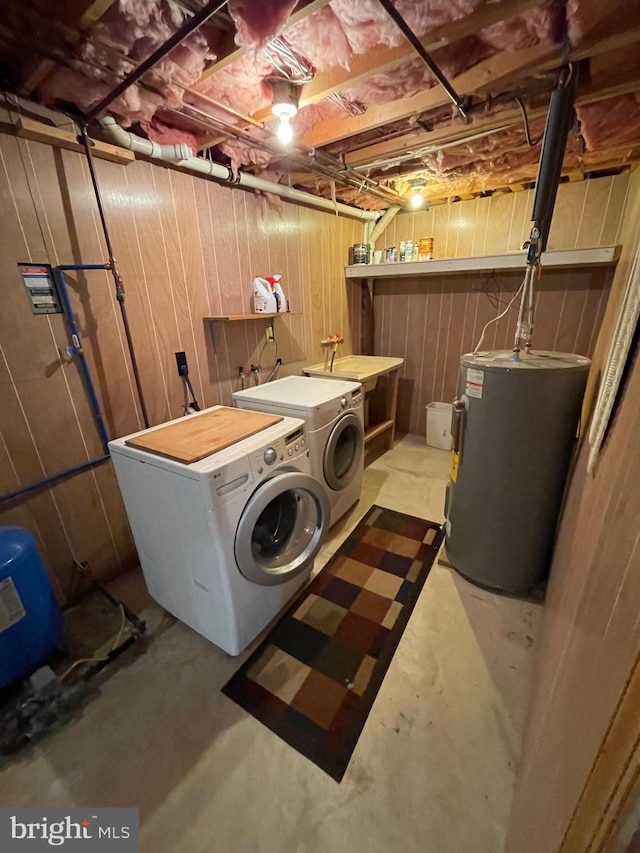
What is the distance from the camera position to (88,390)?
170 centimetres

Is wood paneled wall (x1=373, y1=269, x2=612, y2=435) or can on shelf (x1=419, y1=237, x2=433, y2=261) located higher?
can on shelf (x1=419, y1=237, x2=433, y2=261)

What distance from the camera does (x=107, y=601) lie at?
71.4 inches

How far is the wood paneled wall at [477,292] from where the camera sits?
2.68 metres

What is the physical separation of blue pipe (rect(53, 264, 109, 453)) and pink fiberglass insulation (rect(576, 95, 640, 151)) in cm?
255

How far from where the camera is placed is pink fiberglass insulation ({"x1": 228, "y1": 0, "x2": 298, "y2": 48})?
1.03 m

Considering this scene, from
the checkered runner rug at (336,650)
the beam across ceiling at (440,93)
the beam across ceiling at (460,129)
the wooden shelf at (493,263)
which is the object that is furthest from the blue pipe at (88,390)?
the wooden shelf at (493,263)

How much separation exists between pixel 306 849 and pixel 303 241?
331cm

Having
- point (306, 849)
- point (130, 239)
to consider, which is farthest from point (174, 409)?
point (306, 849)

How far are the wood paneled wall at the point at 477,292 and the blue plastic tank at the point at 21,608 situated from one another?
10.9 ft

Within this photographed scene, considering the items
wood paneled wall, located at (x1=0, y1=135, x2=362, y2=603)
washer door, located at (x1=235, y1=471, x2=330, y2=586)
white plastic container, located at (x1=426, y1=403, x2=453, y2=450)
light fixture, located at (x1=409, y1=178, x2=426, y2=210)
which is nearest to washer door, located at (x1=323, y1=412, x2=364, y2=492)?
washer door, located at (x1=235, y1=471, x2=330, y2=586)

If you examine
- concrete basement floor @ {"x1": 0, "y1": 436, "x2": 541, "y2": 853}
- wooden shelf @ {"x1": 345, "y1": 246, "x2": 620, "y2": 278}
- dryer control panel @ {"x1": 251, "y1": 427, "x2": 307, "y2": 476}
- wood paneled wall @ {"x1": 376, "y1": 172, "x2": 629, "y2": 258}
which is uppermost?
wood paneled wall @ {"x1": 376, "y1": 172, "x2": 629, "y2": 258}

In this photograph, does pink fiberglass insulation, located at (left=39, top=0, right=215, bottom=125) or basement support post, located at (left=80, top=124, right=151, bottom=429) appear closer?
pink fiberglass insulation, located at (left=39, top=0, right=215, bottom=125)

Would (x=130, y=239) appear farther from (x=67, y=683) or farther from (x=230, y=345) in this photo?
(x=67, y=683)

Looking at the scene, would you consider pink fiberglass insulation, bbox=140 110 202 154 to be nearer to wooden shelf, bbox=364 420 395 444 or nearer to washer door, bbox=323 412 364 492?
washer door, bbox=323 412 364 492
